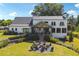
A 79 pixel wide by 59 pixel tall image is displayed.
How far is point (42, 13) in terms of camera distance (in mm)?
12430

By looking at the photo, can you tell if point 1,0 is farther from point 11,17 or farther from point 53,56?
point 53,56

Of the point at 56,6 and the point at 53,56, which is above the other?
the point at 56,6

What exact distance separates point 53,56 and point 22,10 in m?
0.85

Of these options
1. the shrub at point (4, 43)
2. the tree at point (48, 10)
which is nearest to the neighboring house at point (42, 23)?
the tree at point (48, 10)

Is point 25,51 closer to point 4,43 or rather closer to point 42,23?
point 4,43

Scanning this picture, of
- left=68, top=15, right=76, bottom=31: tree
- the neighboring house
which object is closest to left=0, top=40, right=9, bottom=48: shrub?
the neighboring house

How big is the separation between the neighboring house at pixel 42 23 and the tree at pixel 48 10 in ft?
0.20

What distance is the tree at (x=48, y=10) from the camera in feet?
40.4

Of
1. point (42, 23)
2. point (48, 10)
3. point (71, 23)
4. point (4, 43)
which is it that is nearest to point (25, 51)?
point (4, 43)

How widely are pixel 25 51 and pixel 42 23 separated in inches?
20.3

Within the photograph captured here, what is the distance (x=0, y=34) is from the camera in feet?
40.7

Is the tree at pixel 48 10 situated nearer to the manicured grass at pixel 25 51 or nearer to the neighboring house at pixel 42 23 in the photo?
the neighboring house at pixel 42 23

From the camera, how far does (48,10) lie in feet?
40.7

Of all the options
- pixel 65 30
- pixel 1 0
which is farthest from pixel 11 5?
pixel 65 30
